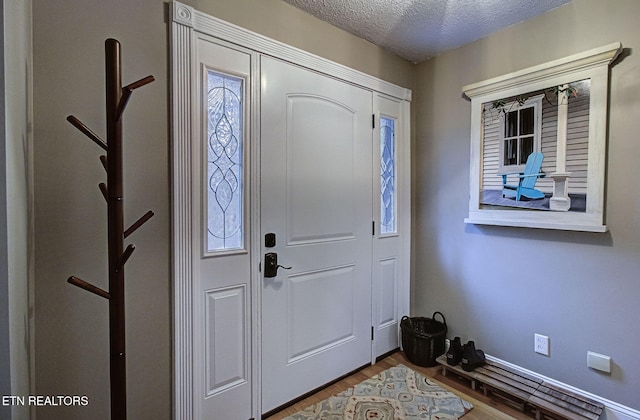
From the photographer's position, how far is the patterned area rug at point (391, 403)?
72.9 inches

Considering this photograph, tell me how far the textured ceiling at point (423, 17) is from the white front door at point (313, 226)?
40 cm

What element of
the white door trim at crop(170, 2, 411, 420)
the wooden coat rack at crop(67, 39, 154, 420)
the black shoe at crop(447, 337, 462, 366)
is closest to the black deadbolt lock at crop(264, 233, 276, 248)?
the white door trim at crop(170, 2, 411, 420)

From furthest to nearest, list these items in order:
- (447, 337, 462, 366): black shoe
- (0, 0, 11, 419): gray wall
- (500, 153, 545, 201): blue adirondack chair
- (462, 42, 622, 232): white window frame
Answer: (447, 337, 462, 366): black shoe < (500, 153, 545, 201): blue adirondack chair < (462, 42, 622, 232): white window frame < (0, 0, 11, 419): gray wall

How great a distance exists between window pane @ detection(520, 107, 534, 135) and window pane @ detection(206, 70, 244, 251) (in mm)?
1868

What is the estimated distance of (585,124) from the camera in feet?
5.93

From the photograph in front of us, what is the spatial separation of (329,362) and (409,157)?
180cm

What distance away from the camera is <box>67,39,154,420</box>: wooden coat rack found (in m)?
0.96

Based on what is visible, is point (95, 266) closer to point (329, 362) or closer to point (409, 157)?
point (329, 362)

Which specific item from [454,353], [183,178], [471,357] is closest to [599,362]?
[471,357]

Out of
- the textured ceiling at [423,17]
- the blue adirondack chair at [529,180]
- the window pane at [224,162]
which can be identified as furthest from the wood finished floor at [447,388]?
the textured ceiling at [423,17]

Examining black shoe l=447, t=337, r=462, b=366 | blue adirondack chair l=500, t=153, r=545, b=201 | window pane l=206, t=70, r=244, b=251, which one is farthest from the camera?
black shoe l=447, t=337, r=462, b=366

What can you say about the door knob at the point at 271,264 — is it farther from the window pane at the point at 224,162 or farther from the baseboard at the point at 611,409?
the baseboard at the point at 611,409

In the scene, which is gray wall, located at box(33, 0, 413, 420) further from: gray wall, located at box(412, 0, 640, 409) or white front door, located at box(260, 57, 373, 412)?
gray wall, located at box(412, 0, 640, 409)

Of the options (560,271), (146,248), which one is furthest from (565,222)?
(146,248)
